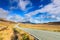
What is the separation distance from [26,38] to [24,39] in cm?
53

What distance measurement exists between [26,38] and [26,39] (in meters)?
0.12

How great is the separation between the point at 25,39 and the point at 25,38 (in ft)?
0.34

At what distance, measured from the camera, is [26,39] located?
1894cm

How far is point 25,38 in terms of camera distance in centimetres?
1867

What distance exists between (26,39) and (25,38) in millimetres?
314

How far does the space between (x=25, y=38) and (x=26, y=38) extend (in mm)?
344

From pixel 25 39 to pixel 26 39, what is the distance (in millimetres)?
300

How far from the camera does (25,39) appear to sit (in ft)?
61.2

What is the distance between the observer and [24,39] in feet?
60.7

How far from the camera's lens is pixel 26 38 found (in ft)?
62.3

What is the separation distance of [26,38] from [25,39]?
36 cm
